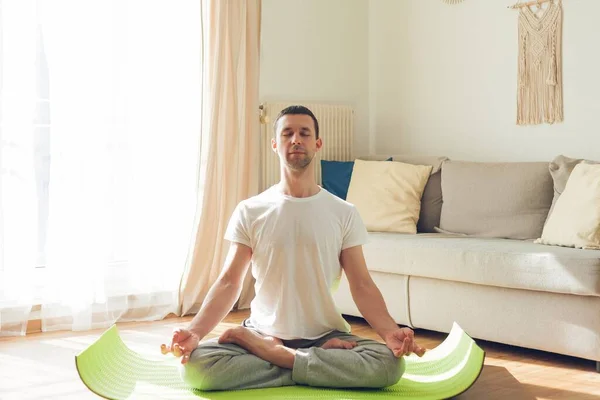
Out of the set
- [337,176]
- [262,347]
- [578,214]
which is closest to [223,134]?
[337,176]

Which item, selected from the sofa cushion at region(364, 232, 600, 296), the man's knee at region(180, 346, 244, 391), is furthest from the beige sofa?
the man's knee at region(180, 346, 244, 391)

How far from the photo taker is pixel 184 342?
246 cm

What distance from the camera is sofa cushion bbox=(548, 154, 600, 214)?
12.7ft

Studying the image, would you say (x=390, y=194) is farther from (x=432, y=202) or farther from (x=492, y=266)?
(x=492, y=266)

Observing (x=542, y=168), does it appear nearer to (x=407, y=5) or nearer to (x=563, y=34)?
(x=563, y=34)

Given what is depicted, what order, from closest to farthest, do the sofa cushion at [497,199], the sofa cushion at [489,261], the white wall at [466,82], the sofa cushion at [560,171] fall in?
the sofa cushion at [489,261], the sofa cushion at [560,171], the sofa cushion at [497,199], the white wall at [466,82]

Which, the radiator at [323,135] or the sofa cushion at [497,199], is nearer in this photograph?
the sofa cushion at [497,199]

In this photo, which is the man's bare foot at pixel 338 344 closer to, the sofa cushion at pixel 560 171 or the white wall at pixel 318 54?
the sofa cushion at pixel 560 171

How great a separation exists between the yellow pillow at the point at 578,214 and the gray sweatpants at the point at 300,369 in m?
1.26

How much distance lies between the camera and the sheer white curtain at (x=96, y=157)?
3.94 meters

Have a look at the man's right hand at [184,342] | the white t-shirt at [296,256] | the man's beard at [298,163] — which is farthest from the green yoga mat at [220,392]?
Result: the man's beard at [298,163]

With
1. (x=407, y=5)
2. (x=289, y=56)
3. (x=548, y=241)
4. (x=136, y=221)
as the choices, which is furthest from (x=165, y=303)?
(x=407, y=5)

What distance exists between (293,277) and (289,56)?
261 cm

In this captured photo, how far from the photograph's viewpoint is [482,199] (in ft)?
13.6
